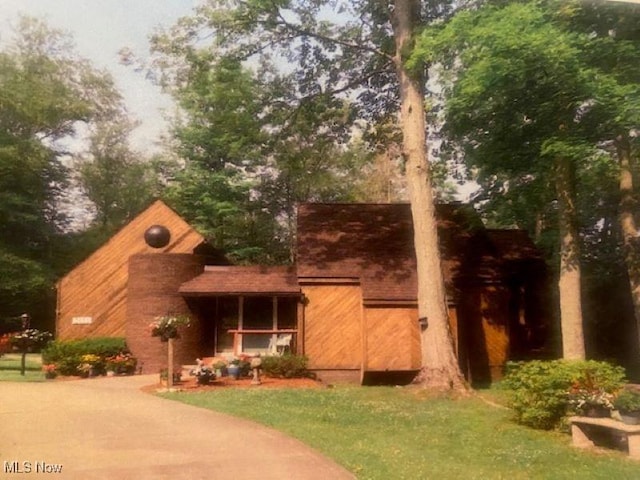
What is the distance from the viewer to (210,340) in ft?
72.1

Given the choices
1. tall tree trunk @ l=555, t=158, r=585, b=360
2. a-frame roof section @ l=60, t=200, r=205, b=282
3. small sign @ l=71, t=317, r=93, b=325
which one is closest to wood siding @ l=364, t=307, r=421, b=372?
tall tree trunk @ l=555, t=158, r=585, b=360

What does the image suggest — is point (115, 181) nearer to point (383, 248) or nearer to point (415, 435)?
point (383, 248)

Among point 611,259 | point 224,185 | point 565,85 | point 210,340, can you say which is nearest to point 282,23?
point 565,85

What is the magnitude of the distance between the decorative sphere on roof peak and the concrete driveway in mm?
10984

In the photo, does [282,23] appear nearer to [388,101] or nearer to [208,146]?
[388,101]

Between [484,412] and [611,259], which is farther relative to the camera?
[611,259]

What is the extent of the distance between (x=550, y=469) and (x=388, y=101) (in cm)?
1578

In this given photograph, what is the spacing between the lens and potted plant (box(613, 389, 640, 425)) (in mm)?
8875

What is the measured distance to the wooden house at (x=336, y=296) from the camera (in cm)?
1900

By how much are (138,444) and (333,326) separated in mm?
11426

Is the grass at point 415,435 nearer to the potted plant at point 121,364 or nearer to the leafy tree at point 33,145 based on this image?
the potted plant at point 121,364

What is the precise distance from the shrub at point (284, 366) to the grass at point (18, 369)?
21.6 ft

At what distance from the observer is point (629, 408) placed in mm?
8891

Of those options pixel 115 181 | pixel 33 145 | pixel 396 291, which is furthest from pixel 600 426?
pixel 115 181
